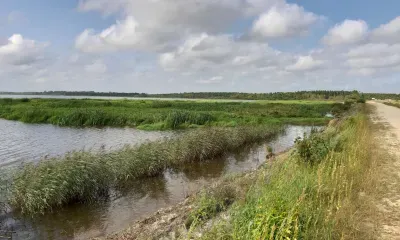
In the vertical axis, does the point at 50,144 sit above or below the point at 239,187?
below

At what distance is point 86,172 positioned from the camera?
1344cm

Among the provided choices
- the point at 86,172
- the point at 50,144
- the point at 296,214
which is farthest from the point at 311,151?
the point at 50,144

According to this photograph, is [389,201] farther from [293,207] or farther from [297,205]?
[293,207]

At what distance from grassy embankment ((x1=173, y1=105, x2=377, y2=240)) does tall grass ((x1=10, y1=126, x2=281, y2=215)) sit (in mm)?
5693

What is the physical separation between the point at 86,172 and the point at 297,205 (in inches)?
408

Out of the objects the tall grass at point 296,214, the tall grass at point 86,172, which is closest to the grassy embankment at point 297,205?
the tall grass at point 296,214

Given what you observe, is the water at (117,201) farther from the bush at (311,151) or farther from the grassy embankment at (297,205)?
the bush at (311,151)

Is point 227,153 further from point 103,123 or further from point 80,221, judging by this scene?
point 103,123

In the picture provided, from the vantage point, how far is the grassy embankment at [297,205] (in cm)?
545

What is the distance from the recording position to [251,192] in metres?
8.30

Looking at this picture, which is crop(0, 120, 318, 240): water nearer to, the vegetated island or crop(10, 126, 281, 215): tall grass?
crop(10, 126, 281, 215): tall grass

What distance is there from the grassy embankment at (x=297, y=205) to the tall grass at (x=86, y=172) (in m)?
5.69

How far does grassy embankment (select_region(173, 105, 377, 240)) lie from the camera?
17.9 feet

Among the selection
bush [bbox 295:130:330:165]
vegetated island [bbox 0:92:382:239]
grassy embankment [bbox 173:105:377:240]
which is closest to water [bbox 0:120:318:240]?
vegetated island [bbox 0:92:382:239]
